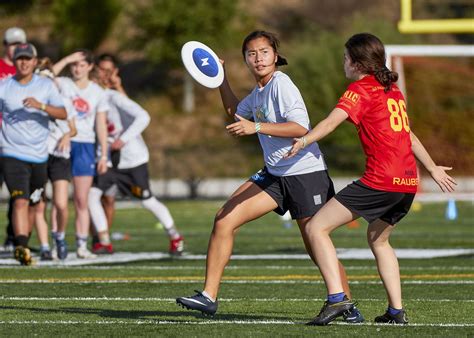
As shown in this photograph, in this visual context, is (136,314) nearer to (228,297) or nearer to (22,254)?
(228,297)

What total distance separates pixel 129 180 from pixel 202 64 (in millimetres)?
5749

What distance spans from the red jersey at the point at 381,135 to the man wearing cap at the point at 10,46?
599 cm

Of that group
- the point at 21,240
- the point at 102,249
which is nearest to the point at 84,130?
the point at 102,249

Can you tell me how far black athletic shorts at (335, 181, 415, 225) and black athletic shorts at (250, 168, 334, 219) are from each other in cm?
39

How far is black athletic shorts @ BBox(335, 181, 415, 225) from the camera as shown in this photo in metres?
7.40

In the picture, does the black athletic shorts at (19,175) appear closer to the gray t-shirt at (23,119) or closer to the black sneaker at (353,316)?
the gray t-shirt at (23,119)

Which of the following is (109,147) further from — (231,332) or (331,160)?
(331,160)

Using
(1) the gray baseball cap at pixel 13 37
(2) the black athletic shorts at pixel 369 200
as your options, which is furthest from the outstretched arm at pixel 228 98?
(1) the gray baseball cap at pixel 13 37

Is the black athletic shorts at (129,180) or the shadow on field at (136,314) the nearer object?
the shadow on field at (136,314)

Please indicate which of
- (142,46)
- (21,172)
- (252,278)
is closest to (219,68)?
(252,278)

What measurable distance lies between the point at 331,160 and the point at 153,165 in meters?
5.54

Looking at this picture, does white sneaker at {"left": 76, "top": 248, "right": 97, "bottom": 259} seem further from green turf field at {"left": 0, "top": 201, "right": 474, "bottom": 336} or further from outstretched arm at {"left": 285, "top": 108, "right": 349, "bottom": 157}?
outstretched arm at {"left": 285, "top": 108, "right": 349, "bottom": 157}

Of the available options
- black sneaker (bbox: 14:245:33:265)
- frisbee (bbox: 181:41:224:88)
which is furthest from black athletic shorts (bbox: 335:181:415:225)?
black sneaker (bbox: 14:245:33:265)

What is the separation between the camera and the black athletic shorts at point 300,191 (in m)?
7.82
